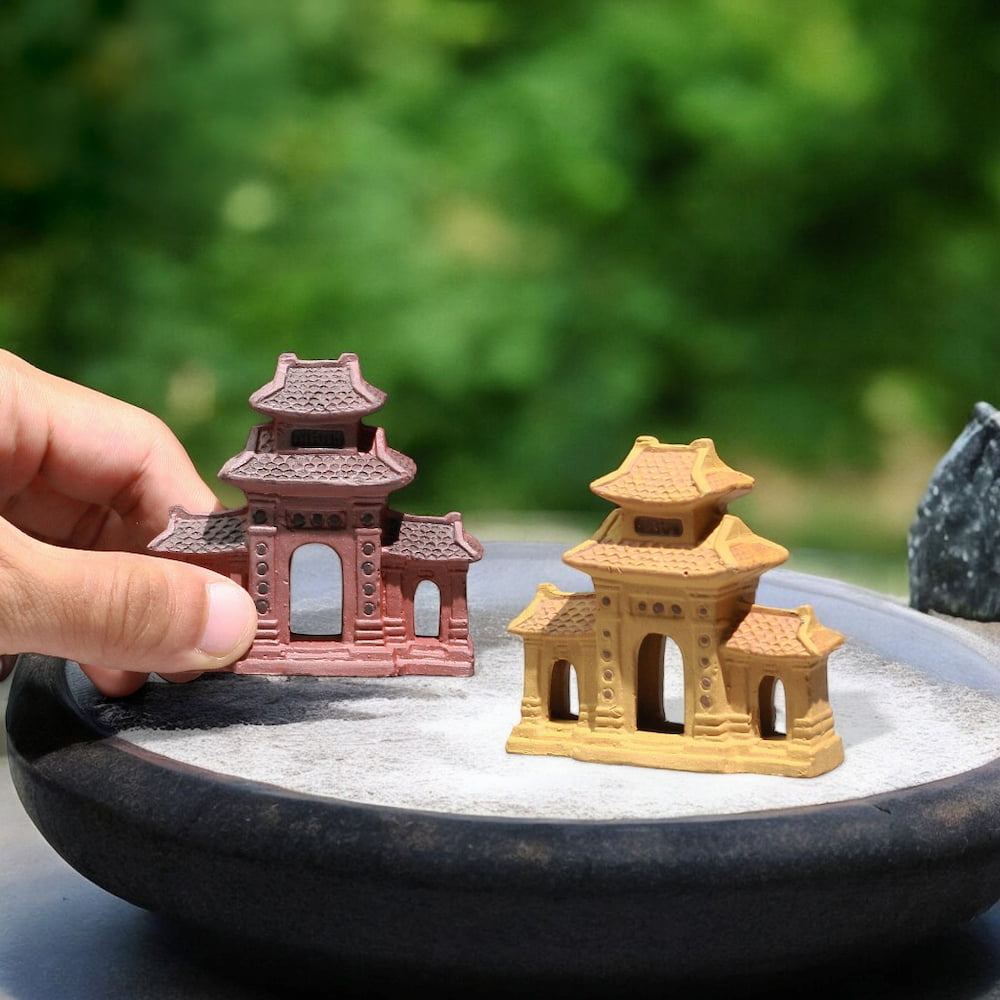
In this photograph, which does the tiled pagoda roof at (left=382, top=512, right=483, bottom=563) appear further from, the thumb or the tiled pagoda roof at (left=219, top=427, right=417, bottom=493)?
the thumb

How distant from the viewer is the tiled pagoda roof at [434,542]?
2.33 metres

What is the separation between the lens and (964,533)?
9.86ft

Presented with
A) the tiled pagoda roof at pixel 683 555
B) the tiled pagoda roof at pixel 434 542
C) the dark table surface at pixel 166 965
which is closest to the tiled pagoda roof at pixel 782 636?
the tiled pagoda roof at pixel 683 555

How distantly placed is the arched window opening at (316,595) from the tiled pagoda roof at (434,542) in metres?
0.10

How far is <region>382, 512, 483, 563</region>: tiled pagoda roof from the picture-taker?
2326 mm

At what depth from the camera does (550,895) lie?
153 centimetres

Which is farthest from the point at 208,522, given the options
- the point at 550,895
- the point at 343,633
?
the point at 550,895

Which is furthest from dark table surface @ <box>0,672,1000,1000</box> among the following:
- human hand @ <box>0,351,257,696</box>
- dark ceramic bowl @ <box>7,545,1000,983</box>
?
human hand @ <box>0,351,257,696</box>

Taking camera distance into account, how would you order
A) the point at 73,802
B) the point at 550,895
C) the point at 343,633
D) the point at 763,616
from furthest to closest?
1. the point at 343,633
2. the point at 763,616
3. the point at 73,802
4. the point at 550,895

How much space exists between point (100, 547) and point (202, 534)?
30 cm

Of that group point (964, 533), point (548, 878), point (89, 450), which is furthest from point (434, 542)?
point (964, 533)

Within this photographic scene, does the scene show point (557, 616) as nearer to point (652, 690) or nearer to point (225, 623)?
point (652, 690)

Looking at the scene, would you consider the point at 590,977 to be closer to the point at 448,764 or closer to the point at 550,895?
the point at 550,895

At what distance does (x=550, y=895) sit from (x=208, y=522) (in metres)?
1.00
